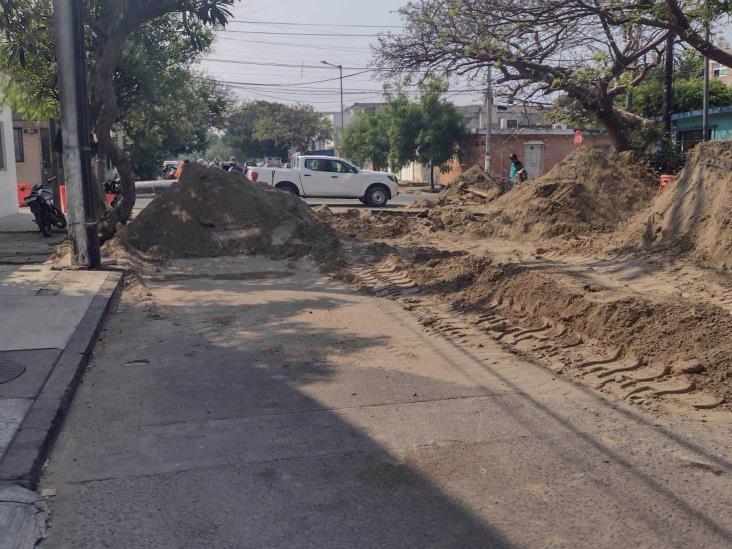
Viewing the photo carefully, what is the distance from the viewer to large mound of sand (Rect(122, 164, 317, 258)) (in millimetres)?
14969

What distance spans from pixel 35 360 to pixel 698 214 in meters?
9.26

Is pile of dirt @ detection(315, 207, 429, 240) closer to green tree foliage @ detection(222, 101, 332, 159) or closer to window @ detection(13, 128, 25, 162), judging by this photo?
window @ detection(13, 128, 25, 162)

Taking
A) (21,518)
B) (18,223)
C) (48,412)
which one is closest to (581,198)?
(48,412)

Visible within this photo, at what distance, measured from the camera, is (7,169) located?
2345 centimetres

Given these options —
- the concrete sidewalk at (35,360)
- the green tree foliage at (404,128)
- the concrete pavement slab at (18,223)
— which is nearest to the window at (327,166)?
the concrete pavement slab at (18,223)

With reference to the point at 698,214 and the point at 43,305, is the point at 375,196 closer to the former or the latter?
the point at 698,214

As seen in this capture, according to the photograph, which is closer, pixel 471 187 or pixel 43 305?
pixel 43 305

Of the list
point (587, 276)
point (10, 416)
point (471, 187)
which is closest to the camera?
point (10, 416)

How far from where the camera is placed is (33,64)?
642 inches

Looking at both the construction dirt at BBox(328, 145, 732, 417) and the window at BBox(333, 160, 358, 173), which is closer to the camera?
the construction dirt at BBox(328, 145, 732, 417)

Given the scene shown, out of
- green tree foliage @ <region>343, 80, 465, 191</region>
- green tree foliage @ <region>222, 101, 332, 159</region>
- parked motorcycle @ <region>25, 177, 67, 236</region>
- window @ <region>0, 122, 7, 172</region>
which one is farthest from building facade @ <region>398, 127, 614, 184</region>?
green tree foliage @ <region>222, 101, 332, 159</region>

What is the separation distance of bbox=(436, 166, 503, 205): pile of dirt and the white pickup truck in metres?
3.43

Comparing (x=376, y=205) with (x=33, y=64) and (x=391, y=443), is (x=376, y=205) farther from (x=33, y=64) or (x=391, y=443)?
(x=391, y=443)

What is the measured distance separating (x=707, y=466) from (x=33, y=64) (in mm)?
15972
